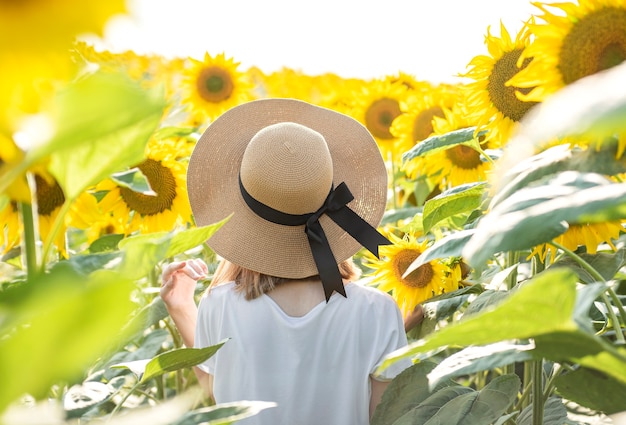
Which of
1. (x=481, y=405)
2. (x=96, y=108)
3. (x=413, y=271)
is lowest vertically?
(x=481, y=405)

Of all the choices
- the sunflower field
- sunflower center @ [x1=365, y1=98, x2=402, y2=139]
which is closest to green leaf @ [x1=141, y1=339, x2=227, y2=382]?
the sunflower field

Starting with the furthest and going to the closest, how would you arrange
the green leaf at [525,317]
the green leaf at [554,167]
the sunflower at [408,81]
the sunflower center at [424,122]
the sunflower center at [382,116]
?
1. the sunflower at [408,81]
2. the sunflower center at [382,116]
3. the sunflower center at [424,122]
4. the green leaf at [554,167]
5. the green leaf at [525,317]

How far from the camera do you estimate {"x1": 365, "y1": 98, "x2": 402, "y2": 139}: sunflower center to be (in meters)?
3.41

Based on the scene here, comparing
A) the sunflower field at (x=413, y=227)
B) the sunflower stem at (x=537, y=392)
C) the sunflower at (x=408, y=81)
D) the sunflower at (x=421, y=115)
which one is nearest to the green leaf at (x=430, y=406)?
the sunflower field at (x=413, y=227)

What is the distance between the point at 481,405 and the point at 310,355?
1.48 ft

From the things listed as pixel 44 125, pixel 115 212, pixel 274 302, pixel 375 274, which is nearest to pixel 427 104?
pixel 375 274

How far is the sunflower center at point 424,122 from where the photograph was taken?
2748mm

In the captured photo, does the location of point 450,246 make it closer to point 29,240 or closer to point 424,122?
point 29,240

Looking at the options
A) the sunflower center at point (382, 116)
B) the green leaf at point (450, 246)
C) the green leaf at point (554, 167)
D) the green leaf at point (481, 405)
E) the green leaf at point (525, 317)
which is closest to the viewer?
the green leaf at point (525, 317)

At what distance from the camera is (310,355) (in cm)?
159

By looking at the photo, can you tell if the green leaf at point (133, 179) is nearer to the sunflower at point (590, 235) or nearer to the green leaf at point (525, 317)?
the sunflower at point (590, 235)

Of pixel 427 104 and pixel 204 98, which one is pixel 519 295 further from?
pixel 204 98

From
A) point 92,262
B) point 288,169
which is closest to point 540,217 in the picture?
point 92,262

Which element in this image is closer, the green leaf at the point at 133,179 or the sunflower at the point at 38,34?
the sunflower at the point at 38,34
